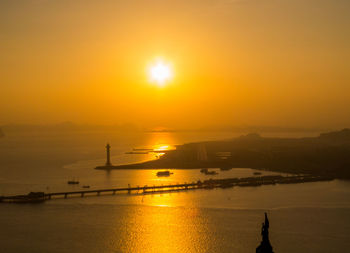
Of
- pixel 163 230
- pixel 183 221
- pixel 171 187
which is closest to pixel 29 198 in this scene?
pixel 171 187

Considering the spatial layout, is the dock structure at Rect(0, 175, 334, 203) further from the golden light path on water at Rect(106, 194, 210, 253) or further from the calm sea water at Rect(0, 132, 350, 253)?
the golden light path on water at Rect(106, 194, 210, 253)

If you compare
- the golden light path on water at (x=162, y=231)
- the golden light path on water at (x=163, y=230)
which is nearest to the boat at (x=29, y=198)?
the golden light path on water at (x=163, y=230)

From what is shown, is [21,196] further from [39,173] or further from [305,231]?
[305,231]

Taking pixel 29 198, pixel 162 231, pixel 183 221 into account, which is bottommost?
pixel 162 231

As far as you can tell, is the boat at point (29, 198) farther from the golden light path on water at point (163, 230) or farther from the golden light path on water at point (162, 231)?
the golden light path on water at point (162, 231)

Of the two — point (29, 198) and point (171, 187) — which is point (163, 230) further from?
point (171, 187)

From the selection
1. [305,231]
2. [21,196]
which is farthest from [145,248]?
[21,196]

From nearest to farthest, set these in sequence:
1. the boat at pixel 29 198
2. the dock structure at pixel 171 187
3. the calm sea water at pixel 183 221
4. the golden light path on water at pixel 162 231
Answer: the golden light path on water at pixel 162 231, the calm sea water at pixel 183 221, the boat at pixel 29 198, the dock structure at pixel 171 187

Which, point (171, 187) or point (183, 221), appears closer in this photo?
point (183, 221)
